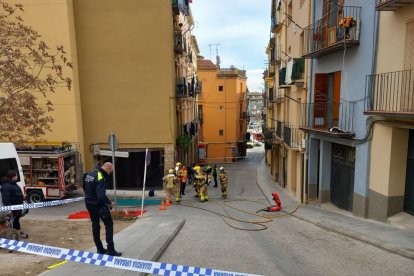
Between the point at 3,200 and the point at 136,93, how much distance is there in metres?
14.0

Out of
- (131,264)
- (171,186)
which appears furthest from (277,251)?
(171,186)

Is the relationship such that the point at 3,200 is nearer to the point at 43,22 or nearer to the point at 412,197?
the point at 412,197

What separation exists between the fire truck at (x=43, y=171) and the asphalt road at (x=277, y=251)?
876 centimetres

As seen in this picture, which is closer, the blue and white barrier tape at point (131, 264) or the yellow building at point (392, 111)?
the blue and white barrier tape at point (131, 264)

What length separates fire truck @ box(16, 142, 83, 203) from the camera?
1730 centimetres

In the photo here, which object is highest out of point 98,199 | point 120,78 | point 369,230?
point 120,78

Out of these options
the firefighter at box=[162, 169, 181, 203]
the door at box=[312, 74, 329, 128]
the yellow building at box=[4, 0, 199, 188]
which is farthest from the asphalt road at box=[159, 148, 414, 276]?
the yellow building at box=[4, 0, 199, 188]

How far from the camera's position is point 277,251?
26.4 ft

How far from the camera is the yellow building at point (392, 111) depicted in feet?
30.6

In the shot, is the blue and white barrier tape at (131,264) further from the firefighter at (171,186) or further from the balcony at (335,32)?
the firefighter at (171,186)

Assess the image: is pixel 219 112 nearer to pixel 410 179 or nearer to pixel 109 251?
pixel 410 179

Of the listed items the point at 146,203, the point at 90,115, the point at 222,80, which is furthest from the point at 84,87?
the point at 222,80

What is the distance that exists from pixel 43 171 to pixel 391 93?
15318 mm

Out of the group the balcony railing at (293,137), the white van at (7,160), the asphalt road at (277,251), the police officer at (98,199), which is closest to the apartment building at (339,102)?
the balcony railing at (293,137)
